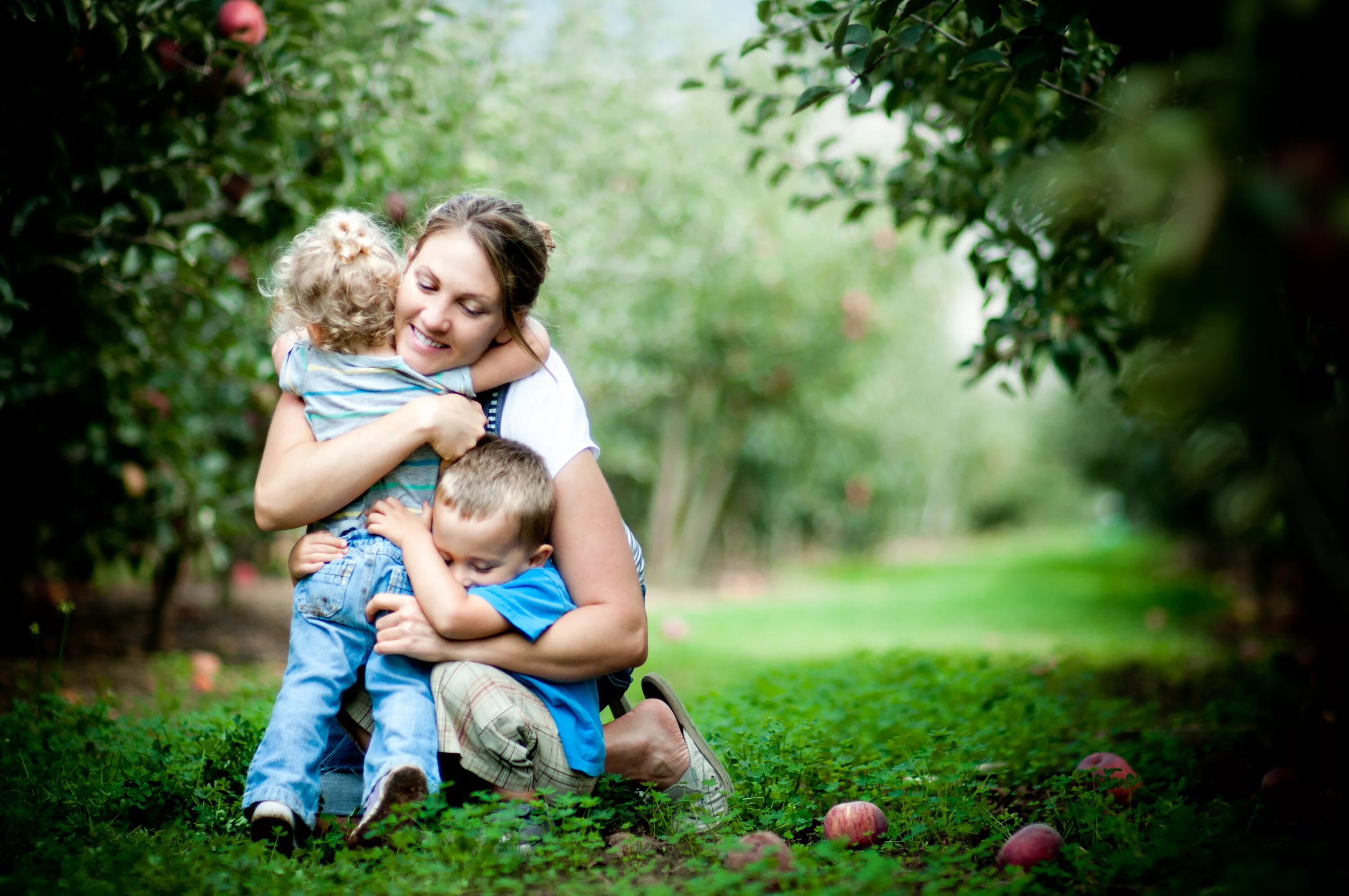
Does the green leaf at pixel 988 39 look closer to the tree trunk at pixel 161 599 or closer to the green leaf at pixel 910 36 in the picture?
the green leaf at pixel 910 36

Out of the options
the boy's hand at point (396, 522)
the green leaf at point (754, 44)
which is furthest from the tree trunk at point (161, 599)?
the green leaf at point (754, 44)

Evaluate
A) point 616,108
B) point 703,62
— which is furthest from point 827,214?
point 616,108

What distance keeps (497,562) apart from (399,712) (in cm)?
41

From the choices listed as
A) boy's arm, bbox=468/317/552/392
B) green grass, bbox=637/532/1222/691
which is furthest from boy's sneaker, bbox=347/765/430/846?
green grass, bbox=637/532/1222/691

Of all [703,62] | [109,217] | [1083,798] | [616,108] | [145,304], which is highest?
[703,62]

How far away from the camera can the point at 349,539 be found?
2.58 m

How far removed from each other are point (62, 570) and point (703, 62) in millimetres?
6881

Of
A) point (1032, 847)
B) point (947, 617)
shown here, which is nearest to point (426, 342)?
point (1032, 847)

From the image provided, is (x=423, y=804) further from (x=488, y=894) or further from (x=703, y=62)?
(x=703, y=62)

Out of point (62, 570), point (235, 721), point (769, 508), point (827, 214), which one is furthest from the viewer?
point (769, 508)

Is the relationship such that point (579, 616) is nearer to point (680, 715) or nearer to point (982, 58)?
point (680, 715)

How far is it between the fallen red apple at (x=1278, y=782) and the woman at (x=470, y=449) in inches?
55.4

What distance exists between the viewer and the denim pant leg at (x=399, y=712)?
7.61 feet

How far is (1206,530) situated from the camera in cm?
1248
